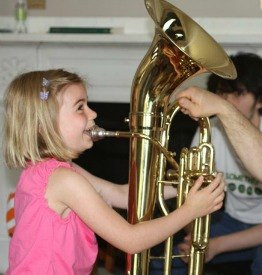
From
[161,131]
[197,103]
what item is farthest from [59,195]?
[197,103]

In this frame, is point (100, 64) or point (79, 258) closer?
point (79, 258)

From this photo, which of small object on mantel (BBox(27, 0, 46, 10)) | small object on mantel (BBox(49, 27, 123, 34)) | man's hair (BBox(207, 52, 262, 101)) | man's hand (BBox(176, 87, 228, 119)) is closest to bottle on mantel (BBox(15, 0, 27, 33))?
small object on mantel (BBox(27, 0, 46, 10))

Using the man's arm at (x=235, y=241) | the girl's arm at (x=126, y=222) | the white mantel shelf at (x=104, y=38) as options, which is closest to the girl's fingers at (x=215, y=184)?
the girl's arm at (x=126, y=222)

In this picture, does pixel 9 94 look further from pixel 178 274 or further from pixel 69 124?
pixel 178 274

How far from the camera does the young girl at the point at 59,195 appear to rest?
1469 mm

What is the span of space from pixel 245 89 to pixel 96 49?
0.91 m

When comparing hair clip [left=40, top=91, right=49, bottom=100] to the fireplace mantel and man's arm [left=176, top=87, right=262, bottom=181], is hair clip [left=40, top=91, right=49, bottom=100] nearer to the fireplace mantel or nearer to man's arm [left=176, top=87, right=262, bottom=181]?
man's arm [left=176, top=87, right=262, bottom=181]

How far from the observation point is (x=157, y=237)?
146cm

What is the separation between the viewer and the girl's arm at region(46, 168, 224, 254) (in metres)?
1.46

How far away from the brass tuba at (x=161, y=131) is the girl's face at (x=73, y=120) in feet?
0.13

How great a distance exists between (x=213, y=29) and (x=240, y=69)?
58 cm

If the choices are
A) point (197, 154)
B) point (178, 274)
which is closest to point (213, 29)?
point (178, 274)

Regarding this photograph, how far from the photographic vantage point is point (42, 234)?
1.52 m

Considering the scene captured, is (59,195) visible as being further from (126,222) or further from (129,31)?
(129,31)
